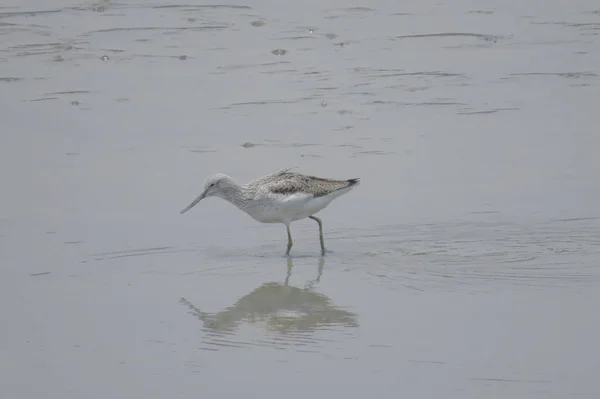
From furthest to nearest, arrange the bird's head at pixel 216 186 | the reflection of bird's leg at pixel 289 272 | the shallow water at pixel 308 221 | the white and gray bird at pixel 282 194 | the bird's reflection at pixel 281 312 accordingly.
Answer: the bird's head at pixel 216 186 < the white and gray bird at pixel 282 194 < the reflection of bird's leg at pixel 289 272 < the bird's reflection at pixel 281 312 < the shallow water at pixel 308 221

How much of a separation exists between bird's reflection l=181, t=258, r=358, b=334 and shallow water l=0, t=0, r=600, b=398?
0.03 meters

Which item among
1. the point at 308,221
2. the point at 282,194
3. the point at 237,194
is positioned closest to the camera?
the point at 282,194

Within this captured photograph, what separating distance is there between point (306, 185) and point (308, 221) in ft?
3.80

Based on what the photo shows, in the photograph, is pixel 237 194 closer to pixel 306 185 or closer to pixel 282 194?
pixel 282 194

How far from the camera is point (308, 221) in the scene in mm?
11180

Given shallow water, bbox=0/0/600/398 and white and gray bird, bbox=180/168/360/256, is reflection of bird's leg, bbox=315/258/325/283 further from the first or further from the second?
white and gray bird, bbox=180/168/360/256

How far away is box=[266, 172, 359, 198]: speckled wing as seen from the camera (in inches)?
395

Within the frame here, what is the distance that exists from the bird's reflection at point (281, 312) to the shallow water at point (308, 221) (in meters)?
0.03

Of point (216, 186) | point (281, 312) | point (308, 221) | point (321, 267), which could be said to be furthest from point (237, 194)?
point (281, 312)

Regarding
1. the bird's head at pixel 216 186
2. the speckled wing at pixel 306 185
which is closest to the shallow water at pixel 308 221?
the bird's head at pixel 216 186

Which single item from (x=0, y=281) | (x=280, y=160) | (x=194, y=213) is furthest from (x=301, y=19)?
(x=0, y=281)

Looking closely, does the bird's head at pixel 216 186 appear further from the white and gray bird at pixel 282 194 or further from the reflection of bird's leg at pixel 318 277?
the reflection of bird's leg at pixel 318 277

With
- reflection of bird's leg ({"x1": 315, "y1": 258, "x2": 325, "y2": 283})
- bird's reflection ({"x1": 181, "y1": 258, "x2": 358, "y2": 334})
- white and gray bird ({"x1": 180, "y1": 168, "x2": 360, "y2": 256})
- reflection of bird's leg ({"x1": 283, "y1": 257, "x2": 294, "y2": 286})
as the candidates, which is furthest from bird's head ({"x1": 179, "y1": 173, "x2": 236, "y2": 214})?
bird's reflection ({"x1": 181, "y1": 258, "x2": 358, "y2": 334})

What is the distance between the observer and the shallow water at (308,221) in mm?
7344
